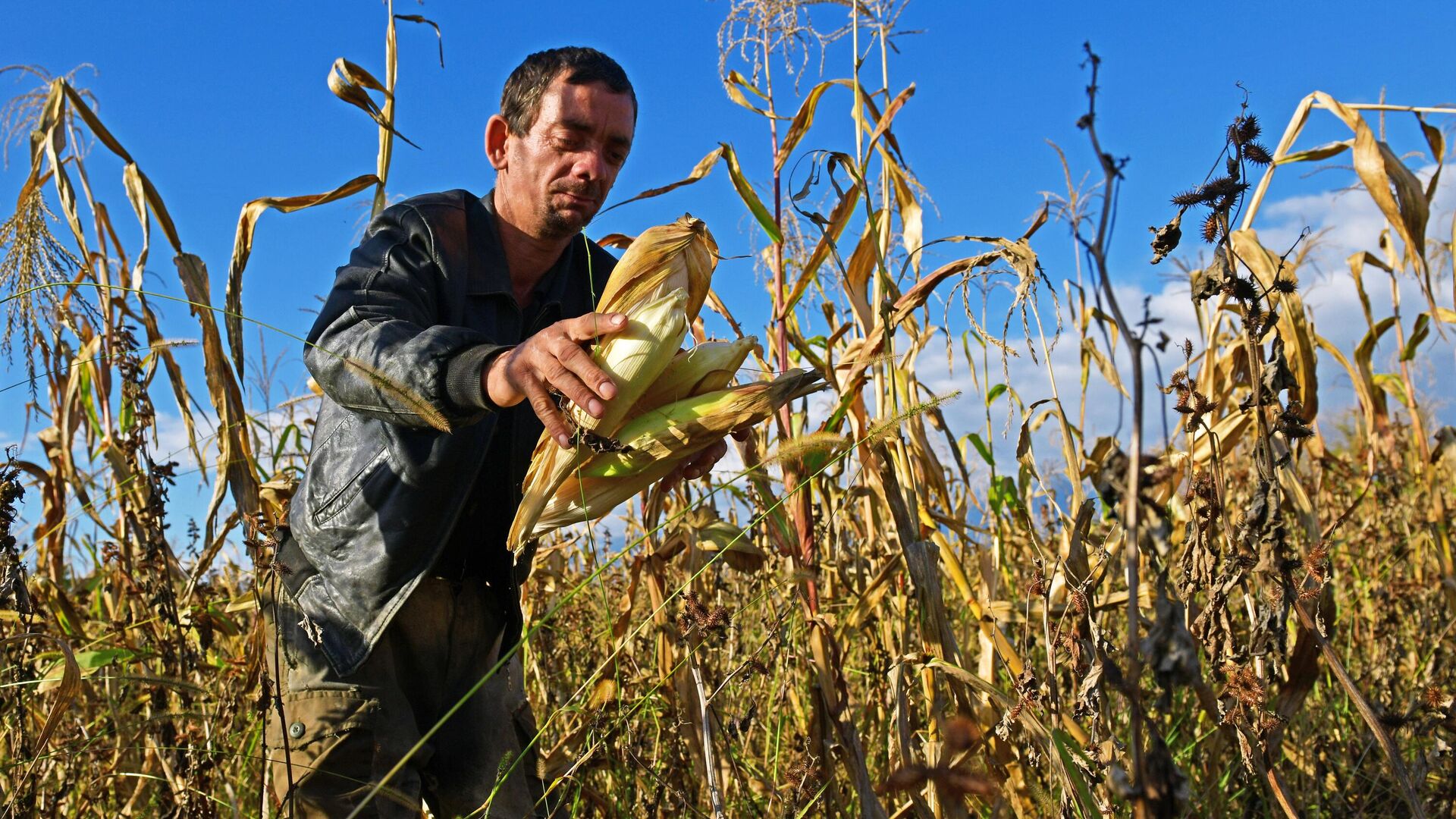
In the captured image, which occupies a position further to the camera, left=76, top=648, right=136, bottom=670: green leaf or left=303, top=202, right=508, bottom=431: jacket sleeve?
left=76, top=648, right=136, bottom=670: green leaf

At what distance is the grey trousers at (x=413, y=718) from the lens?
2266 mm

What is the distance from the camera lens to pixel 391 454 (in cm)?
225

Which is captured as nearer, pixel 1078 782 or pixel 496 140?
pixel 1078 782

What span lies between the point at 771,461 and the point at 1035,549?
682 millimetres

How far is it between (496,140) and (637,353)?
4.30 feet

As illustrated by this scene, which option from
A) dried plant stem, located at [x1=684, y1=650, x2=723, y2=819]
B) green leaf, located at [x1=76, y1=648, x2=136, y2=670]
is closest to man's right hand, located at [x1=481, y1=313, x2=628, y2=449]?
dried plant stem, located at [x1=684, y1=650, x2=723, y2=819]

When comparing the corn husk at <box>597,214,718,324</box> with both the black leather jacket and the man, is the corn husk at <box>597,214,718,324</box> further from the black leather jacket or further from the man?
the man

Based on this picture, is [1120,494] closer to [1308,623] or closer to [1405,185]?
[1308,623]

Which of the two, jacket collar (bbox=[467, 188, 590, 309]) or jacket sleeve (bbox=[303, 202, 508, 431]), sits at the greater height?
jacket collar (bbox=[467, 188, 590, 309])

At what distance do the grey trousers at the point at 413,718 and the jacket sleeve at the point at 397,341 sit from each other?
25.1 inches

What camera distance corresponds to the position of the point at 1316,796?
2.35 metres

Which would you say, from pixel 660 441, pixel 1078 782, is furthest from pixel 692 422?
pixel 1078 782

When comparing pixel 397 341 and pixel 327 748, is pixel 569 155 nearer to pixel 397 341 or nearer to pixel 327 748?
pixel 397 341

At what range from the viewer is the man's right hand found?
57.2 inches
